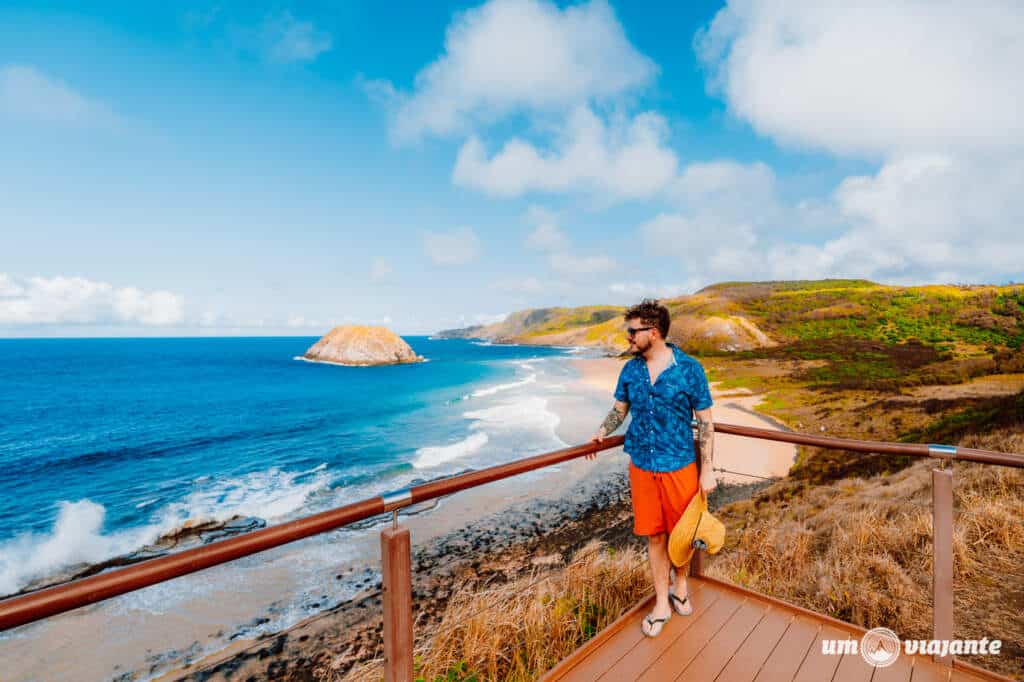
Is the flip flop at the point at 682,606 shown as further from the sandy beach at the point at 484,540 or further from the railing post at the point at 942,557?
the sandy beach at the point at 484,540

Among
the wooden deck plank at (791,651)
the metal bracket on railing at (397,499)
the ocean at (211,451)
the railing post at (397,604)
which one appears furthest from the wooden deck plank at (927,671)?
the ocean at (211,451)

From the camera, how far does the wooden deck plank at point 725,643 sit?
2.41 meters

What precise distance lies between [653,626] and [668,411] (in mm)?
1302

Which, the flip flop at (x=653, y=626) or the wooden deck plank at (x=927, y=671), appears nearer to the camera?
the wooden deck plank at (x=927, y=671)

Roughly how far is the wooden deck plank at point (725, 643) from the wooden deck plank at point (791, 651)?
161mm

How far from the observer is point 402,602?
178cm

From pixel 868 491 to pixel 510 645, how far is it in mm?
7467

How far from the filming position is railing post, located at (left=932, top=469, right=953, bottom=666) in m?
2.39

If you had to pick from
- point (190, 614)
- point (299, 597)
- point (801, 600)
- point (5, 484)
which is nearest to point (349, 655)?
point (299, 597)

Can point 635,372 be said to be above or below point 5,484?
above

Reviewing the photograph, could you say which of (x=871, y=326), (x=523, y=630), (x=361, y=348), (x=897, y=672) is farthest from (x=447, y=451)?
(x=361, y=348)

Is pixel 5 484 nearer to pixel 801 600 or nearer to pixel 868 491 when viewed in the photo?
pixel 801 600

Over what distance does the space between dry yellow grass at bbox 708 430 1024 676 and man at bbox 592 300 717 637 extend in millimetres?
1561

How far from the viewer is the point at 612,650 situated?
2.62m
